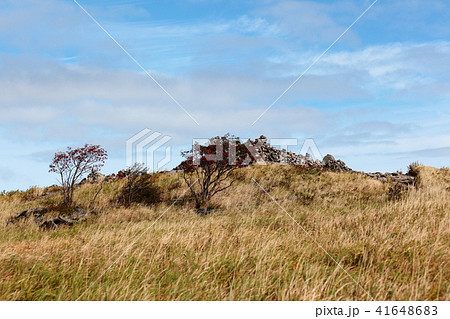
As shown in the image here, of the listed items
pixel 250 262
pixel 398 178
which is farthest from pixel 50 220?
pixel 398 178

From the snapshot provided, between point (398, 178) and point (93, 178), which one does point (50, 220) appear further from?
point (398, 178)

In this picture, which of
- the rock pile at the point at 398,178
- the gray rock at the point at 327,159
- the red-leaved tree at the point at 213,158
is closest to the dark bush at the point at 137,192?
the red-leaved tree at the point at 213,158

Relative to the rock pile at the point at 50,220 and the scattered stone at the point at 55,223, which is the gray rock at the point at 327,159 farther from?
the scattered stone at the point at 55,223

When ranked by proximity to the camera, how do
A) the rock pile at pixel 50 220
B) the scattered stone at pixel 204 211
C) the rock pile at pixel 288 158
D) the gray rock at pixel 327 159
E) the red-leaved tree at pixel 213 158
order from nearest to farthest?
the rock pile at pixel 50 220 → the scattered stone at pixel 204 211 → the red-leaved tree at pixel 213 158 → the rock pile at pixel 288 158 → the gray rock at pixel 327 159

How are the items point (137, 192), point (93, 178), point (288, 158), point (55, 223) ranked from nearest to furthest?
point (55, 223) → point (137, 192) → point (93, 178) → point (288, 158)

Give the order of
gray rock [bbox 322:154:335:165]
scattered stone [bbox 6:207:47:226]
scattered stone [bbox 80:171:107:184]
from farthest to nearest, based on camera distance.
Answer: gray rock [bbox 322:154:335:165]
scattered stone [bbox 80:171:107:184]
scattered stone [bbox 6:207:47:226]

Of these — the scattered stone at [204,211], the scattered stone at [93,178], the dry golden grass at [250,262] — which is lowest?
the dry golden grass at [250,262]

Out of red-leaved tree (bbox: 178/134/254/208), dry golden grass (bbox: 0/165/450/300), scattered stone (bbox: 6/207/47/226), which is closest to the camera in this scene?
dry golden grass (bbox: 0/165/450/300)
